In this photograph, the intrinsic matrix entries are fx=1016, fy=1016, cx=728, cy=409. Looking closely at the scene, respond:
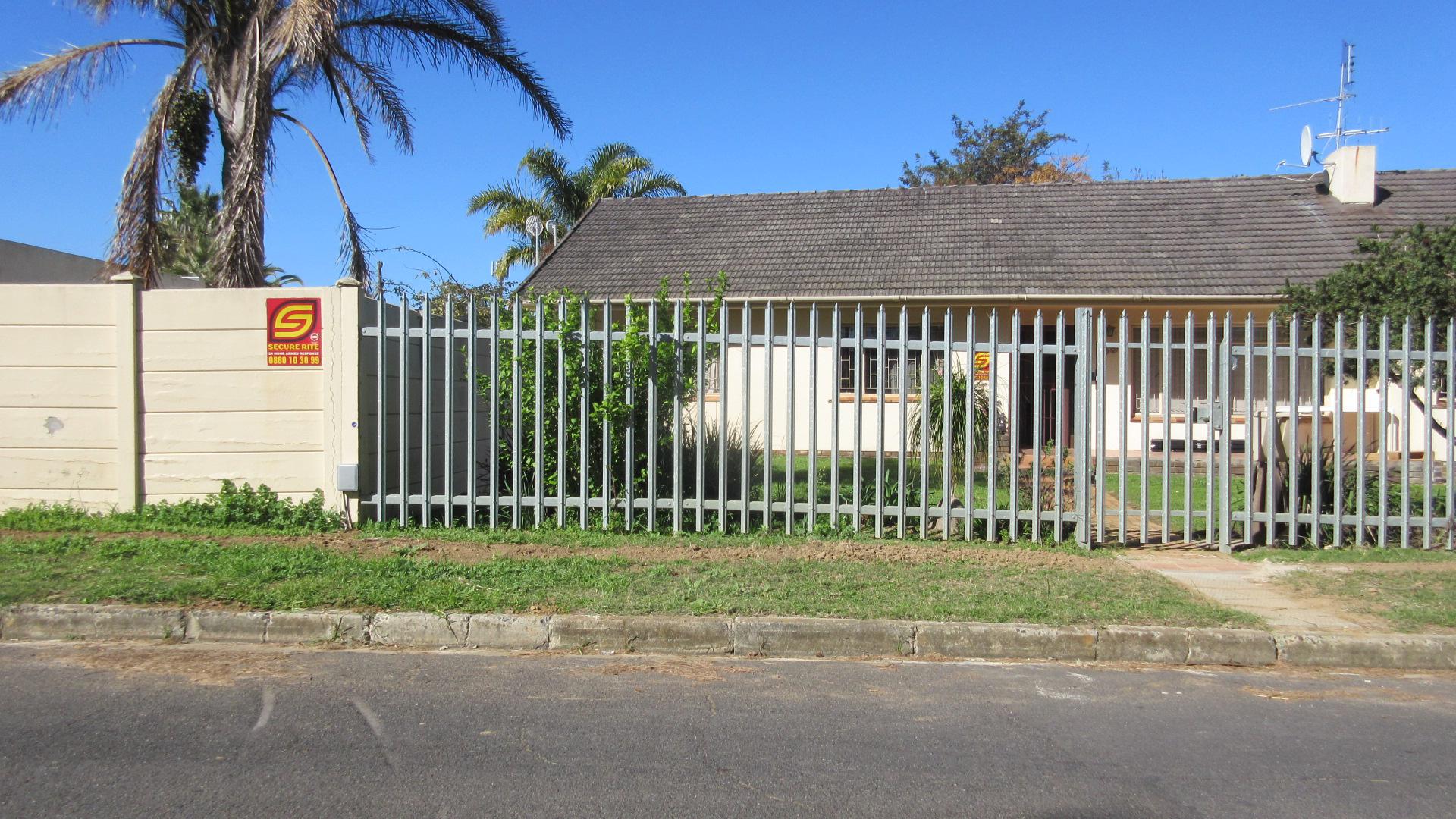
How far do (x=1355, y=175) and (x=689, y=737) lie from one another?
56.7ft

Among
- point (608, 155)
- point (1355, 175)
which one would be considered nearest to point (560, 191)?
point (608, 155)

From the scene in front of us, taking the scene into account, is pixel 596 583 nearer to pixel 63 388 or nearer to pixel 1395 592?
pixel 63 388

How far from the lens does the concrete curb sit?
19.1 feet

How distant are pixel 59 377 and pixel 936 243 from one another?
1271cm

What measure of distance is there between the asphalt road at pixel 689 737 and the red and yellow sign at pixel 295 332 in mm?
3205

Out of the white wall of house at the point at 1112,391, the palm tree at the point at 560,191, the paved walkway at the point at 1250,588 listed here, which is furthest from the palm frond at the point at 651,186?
the paved walkway at the point at 1250,588

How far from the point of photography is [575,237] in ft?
62.0

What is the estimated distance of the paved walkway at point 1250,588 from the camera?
6195mm

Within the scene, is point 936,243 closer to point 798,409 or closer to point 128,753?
point 798,409

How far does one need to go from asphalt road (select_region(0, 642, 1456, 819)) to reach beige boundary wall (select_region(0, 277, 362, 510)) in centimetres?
296

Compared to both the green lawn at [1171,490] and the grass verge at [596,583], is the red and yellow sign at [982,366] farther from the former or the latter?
the grass verge at [596,583]

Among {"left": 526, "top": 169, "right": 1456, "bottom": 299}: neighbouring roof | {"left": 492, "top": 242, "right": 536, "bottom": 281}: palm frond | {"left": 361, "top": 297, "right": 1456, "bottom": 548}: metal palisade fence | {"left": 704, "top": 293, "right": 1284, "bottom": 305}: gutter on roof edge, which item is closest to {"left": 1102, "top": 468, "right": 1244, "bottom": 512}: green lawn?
{"left": 361, "top": 297, "right": 1456, "bottom": 548}: metal palisade fence

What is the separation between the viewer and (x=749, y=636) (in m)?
5.89

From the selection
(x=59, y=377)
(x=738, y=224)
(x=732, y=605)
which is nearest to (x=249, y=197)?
(x=59, y=377)
